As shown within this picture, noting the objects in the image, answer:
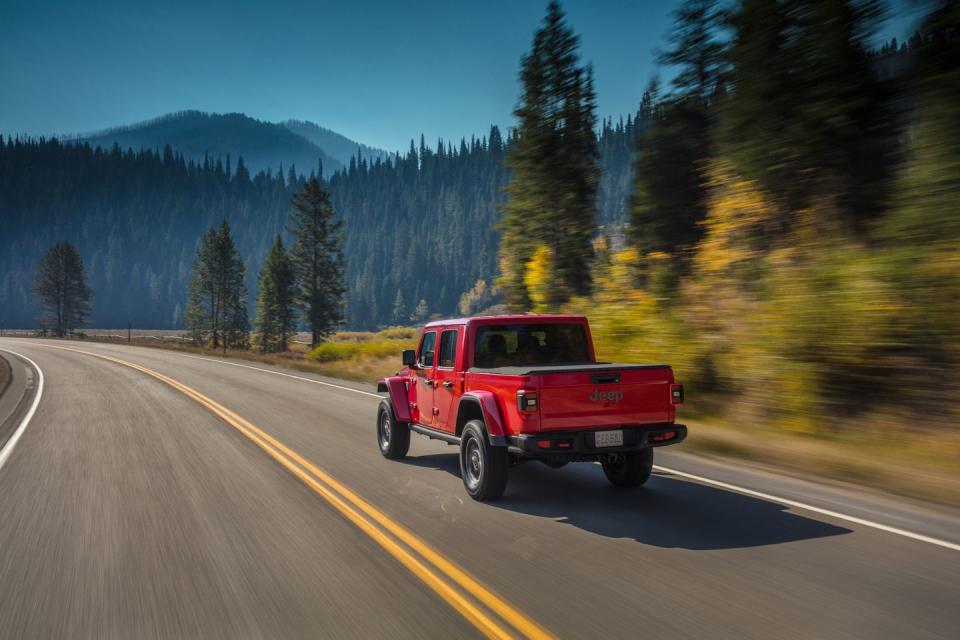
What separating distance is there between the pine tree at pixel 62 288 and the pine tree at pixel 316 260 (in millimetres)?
57591

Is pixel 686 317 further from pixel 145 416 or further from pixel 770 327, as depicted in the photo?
pixel 145 416

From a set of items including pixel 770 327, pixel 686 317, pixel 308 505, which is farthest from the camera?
pixel 686 317

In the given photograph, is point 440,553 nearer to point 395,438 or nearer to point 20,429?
point 395,438

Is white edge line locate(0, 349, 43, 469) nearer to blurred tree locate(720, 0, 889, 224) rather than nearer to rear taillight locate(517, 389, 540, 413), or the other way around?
rear taillight locate(517, 389, 540, 413)

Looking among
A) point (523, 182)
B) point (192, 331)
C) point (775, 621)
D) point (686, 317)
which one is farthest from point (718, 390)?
point (192, 331)

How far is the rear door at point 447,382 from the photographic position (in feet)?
25.3

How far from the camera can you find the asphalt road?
3.94 metres

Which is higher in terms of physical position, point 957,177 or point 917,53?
point 917,53

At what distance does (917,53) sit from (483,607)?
1236 centimetres

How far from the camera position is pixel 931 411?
9477 mm

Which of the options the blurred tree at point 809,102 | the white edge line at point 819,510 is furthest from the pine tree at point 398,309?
the white edge line at point 819,510

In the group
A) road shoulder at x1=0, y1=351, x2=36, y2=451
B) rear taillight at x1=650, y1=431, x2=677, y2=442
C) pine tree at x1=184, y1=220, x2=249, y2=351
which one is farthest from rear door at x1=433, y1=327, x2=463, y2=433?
pine tree at x1=184, y1=220, x2=249, y2=351

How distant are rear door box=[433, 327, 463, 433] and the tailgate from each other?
4.94 feet

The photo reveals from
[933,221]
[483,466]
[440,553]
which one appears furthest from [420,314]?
[440,553]
